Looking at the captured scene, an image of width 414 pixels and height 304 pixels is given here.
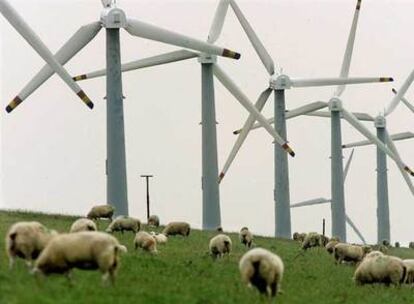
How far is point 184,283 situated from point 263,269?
3.69 metres

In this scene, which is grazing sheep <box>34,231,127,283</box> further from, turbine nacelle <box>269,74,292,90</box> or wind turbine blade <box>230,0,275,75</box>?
turbine nacelle <box>269,74,292,90</box>

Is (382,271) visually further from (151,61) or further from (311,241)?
(151,61)

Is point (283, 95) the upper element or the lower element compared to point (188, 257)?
upper

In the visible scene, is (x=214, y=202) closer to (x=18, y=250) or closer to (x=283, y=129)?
(x=283, y=129)

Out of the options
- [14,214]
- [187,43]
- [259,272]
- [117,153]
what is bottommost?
[259,272]

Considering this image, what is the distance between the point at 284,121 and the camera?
76625 mm

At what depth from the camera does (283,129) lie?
75938 mm

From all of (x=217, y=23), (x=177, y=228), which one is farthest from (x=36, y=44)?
(x=217, y=23)

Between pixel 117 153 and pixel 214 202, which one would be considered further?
pixel 214 202

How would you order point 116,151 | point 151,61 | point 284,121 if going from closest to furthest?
point 116,151 < point 151,61 < point 284,121

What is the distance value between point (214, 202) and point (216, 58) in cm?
1059

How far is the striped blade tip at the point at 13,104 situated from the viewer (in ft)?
169

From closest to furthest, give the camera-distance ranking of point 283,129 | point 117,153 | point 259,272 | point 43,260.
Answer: point 43,260
point 259,272
point 117,153
point 283,129

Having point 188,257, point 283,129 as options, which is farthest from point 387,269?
point 283,129
